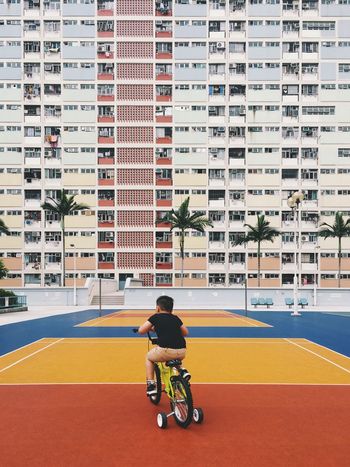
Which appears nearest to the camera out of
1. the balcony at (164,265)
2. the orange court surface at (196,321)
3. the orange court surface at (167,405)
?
the orange court surface at (167,405)

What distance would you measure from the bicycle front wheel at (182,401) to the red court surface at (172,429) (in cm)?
18

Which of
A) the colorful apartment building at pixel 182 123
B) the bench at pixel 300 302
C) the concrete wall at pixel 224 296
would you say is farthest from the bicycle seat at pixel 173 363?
the colorful apartment building at pixel 182 123

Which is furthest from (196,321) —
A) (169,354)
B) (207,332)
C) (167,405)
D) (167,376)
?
(169,354)

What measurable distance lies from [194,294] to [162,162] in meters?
25.5

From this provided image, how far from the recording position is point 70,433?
6.92 meters

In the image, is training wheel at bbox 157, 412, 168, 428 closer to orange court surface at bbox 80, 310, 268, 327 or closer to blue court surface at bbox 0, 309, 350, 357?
blue court surface at bbox 0, 309, 350, 357

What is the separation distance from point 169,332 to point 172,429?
57.8 inches

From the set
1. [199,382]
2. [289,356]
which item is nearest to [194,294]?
[289,356]

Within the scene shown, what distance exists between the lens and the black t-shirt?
734 centimetres

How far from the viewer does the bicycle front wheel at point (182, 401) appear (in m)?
6.69

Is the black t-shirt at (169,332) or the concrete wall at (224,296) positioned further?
the concrete wall at (224,296)

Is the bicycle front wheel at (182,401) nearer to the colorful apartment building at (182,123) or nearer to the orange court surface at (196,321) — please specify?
the orange court surface at (196,321)

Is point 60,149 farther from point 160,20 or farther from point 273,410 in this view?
point 273,410

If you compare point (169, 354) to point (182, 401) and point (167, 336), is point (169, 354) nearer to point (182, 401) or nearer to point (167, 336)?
point (167, 336)
